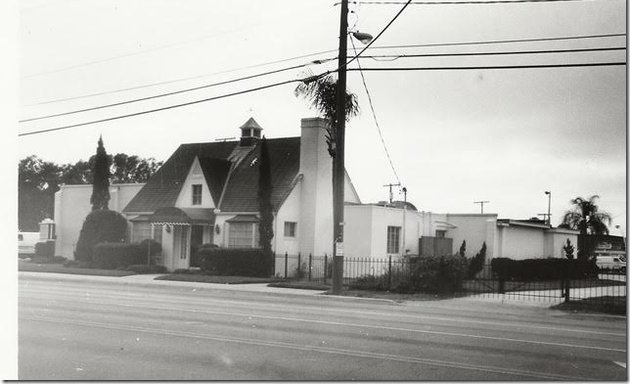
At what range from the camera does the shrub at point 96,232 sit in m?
34.5

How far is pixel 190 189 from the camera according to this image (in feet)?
115

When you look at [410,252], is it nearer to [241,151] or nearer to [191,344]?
[241,151]

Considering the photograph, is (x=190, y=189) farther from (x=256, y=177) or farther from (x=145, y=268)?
(x=145, y=268)

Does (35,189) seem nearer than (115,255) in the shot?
Yes

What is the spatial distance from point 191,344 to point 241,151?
27.2 metres

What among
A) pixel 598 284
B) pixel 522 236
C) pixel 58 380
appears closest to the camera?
pixel 58 380

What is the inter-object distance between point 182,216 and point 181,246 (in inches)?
89.7

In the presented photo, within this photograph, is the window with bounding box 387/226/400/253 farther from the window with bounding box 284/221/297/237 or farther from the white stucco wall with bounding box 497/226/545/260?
the white stucco wall with bounding box 497/226/545/260

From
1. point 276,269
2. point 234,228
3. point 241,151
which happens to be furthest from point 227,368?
point 241,151

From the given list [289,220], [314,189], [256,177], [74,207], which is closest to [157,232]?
[256,177]

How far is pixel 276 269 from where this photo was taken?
30.5 meters

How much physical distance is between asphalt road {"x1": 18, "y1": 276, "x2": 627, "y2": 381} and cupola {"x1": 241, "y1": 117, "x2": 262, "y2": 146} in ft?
65.7

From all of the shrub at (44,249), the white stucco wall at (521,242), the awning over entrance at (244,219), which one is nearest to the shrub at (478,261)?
the white stucco wall at (521,242)

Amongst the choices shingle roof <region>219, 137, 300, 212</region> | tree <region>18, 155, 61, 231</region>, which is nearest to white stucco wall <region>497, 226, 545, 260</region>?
shingle roof <region>219, 137, 300, 212</region>
